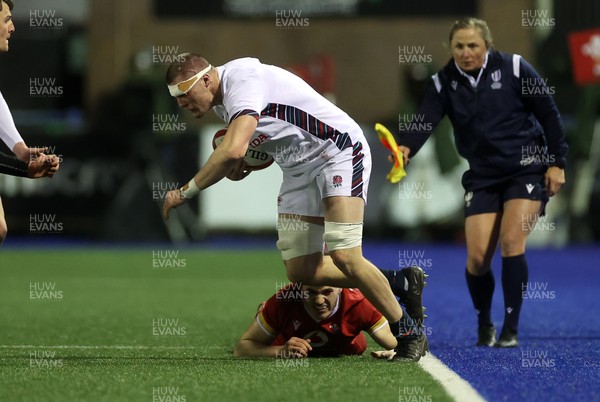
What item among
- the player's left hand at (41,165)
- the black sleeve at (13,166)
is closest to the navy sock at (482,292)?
the player's left hand at (41,165)

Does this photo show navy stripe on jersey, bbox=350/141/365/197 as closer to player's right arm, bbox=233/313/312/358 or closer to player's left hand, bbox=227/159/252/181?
player's left hand, bbox=227/159/252/181

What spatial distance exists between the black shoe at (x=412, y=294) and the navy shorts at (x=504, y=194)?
1113mm

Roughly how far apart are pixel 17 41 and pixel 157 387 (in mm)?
21230

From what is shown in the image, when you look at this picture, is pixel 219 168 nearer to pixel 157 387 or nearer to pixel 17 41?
pixel 157 387

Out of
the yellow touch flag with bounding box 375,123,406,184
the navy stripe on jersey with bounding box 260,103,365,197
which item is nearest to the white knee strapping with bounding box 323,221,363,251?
the navy stripe on jersey with bounding box 260,103,365,197

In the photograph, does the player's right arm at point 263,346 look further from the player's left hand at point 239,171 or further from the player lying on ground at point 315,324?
the player's left hand at point 239,171

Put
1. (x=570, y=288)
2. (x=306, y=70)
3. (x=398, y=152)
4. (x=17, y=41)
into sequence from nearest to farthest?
(x=398, y=152) < (x=570, y=288) < (x=306, y=70) < (x=17, y=41)

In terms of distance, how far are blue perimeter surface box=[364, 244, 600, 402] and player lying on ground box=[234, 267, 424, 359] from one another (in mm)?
500

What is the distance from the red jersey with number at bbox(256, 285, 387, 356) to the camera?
7348mm

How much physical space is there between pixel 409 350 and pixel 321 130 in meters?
1.43

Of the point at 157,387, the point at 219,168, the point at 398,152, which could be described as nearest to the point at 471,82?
the point at 398,152

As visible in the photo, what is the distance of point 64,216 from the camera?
21.6 meters

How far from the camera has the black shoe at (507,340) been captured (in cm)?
814

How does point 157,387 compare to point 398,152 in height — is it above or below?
below
